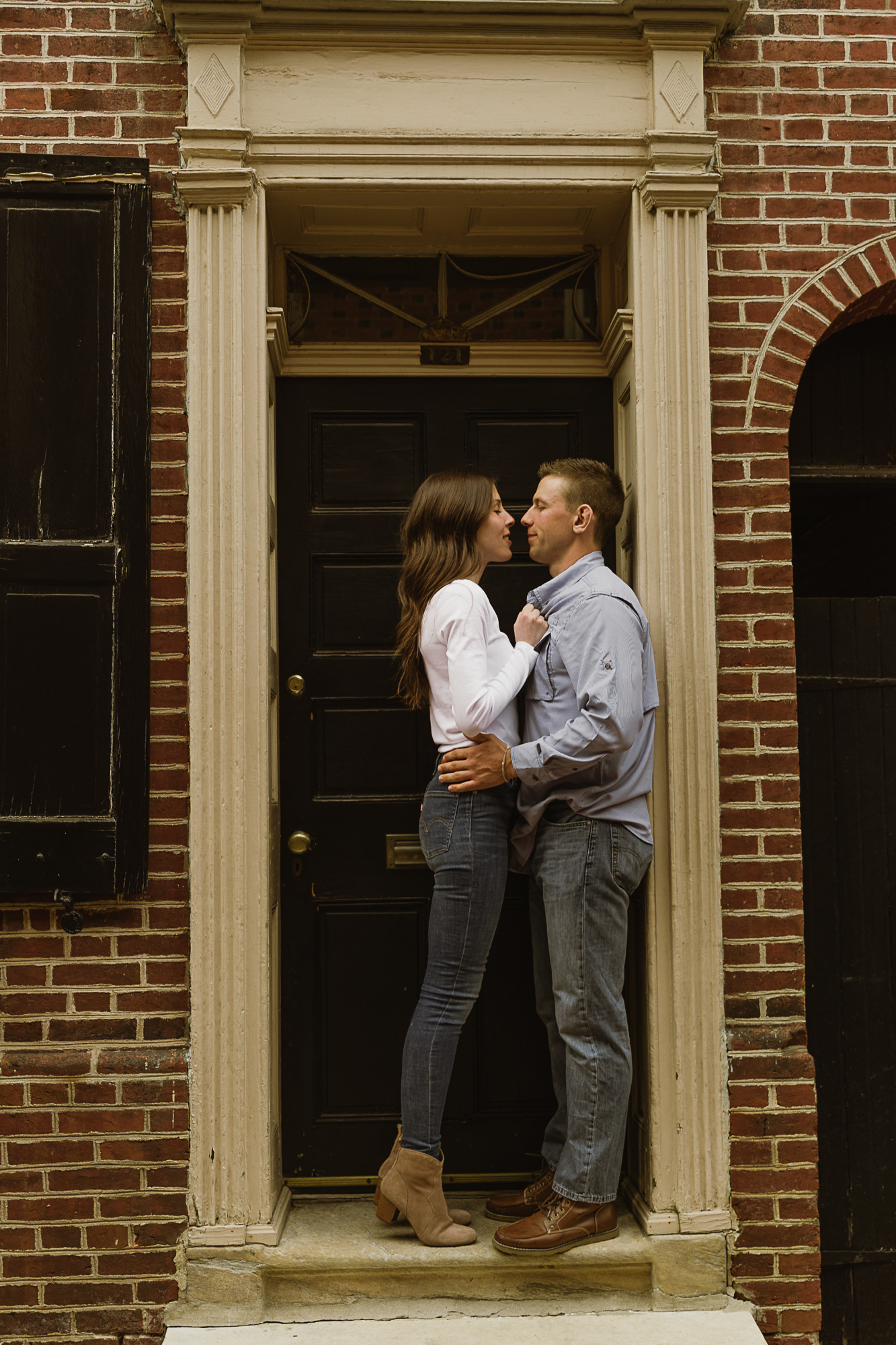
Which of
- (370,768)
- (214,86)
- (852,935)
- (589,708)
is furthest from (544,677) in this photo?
(214,86)

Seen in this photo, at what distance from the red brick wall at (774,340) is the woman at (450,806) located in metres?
0.76

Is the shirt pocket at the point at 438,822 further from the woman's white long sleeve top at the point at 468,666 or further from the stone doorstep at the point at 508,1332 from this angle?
the stone doorstep at the point at 508,1332

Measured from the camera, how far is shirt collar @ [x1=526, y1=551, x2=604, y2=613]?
3.06m

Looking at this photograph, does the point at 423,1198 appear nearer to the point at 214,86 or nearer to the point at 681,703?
the point at 681,703

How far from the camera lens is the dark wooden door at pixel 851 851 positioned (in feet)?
11.0

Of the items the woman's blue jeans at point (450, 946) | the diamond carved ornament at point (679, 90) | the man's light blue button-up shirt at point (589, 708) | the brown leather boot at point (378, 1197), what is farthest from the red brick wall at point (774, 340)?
the brown leather boot at point (378, 1197)

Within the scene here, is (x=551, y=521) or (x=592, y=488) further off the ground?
(x=592, y=488)

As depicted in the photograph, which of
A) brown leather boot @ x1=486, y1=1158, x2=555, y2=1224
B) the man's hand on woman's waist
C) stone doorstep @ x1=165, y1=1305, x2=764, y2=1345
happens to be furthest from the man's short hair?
stone doorstep @ x1=165, y1=1305, x2=764, y2=1345

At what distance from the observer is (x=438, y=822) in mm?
2988

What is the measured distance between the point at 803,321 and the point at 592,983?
223cm

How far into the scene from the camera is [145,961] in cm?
313

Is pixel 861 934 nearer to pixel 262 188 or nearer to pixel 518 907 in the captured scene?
pixel 518 907

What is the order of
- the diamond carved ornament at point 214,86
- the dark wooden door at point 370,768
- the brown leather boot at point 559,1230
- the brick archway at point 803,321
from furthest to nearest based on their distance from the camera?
1. the dark wooden door at point 370,768
2. the brick archway at point 803,321
3. the diamond carved ornament at point 214,86
4. the brown leather boot at point 559,1230

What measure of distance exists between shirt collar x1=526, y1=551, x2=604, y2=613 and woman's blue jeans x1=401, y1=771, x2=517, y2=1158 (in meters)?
0.62
